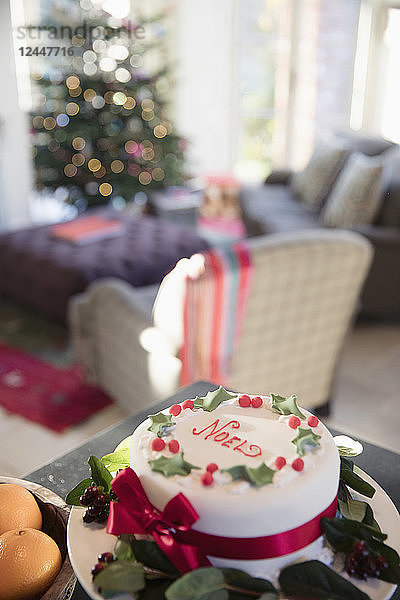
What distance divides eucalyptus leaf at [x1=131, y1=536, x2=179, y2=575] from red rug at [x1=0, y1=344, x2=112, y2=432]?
1.80 metres

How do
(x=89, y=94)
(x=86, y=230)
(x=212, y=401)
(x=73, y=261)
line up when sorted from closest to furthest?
(x=212, y=401) → (x=73, y=261) → (x=86, y=230) → (x=89, y=94)

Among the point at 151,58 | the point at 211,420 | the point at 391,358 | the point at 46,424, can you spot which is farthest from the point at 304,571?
the point at 151,58

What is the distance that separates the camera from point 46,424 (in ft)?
7.93

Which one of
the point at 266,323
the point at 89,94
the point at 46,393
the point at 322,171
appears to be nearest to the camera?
the point at 266,323

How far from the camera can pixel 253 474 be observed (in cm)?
65

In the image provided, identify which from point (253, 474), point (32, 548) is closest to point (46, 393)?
point (32, 548)

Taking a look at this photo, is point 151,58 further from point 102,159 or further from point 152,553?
point 152,553

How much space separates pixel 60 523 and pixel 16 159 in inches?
162

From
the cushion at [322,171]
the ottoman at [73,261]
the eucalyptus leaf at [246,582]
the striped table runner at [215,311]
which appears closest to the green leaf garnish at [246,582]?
the eucalyptus leaf at [246,582]

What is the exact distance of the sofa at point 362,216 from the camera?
3.18m

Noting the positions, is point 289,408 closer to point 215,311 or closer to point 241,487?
point 241,487

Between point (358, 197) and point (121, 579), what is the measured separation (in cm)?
294

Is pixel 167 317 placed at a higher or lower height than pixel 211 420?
lower

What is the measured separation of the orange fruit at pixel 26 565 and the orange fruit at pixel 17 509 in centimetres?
4
